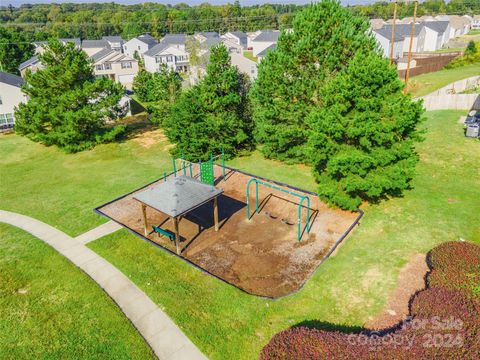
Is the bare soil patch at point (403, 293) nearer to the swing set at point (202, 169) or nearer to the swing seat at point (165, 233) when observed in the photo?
the swing seat at point (165, 233)

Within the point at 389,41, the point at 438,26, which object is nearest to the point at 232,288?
the point at 389,41

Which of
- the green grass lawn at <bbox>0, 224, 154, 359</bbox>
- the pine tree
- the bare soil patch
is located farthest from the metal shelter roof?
the bare soil patch

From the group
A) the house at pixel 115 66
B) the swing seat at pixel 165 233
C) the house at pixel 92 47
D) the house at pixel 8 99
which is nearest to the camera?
the swing seat at pixel 165 233

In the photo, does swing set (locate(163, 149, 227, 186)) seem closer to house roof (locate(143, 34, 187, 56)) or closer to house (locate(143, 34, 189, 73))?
house (locate(143, 34, 189, 73))

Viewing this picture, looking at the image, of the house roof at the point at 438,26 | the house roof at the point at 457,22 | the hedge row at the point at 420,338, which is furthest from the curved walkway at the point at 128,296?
the house roof at the point at 457,22

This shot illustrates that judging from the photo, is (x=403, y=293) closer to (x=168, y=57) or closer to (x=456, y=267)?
(x=456, y=267)

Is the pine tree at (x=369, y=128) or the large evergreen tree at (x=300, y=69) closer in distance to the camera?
the pine tree at (x=369, y=128)
